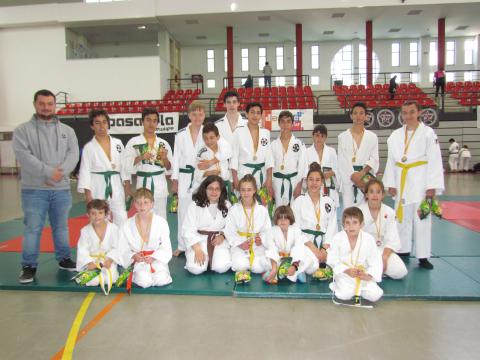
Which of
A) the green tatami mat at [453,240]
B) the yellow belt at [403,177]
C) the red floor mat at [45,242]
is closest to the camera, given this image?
the yellow belt at [403,177]

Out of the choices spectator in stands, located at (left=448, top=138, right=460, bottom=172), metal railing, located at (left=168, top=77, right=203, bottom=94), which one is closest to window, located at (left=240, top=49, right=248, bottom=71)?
metal railing, located at (left=168, top=77, right=203, bottom=94)

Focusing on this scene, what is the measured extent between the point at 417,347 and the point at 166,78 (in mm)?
17000

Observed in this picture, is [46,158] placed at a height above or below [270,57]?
below

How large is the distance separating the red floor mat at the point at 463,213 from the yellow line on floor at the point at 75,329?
5.02m

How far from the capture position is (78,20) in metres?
15.9

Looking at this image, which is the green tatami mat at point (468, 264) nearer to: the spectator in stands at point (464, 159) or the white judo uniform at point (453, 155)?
the white judo uniform at point (453, 155)

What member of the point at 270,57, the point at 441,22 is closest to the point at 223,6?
the point at 270,57

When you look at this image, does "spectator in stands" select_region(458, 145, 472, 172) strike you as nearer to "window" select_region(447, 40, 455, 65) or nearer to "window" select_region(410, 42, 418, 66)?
"window" select_region(410, 42, 418, 66)

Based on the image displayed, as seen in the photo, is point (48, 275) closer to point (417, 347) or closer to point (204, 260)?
point (204, 260)

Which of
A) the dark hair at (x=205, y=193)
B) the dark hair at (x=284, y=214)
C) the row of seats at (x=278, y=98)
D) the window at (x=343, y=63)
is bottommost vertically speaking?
the dark hair at (x=284, y=214)

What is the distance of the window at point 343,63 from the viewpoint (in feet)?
74.7

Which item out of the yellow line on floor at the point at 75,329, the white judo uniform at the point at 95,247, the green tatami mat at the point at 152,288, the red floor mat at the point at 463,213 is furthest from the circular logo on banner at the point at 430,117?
the yellow line on floor at the point at 75,329

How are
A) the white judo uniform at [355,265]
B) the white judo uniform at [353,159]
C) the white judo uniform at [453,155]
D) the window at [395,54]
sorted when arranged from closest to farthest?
the white judo uniform at [355,265] < the white judo uniform at [353,159] < the white judo uniform at [453,155] < the window at [395,54]

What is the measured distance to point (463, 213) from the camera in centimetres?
664
